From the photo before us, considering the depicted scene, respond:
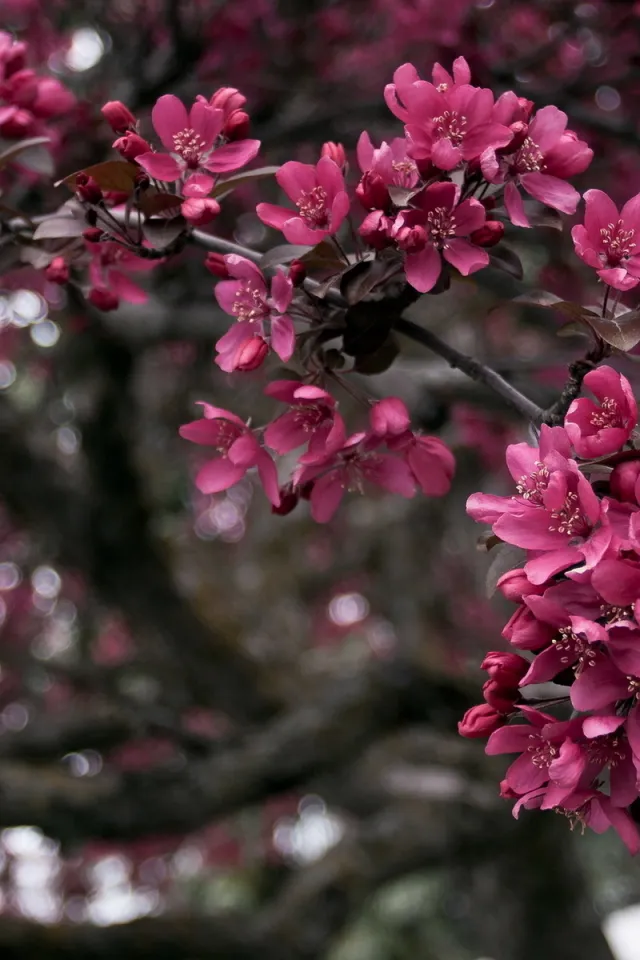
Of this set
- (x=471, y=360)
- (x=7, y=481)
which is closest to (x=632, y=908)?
(x=7, y=481)

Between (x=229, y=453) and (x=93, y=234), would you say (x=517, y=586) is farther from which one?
(x=93, y=234)

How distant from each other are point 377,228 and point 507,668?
18.0 inches

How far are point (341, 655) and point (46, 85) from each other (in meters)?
5.10

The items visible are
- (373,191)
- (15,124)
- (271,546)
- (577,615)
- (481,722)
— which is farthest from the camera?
(271,546)

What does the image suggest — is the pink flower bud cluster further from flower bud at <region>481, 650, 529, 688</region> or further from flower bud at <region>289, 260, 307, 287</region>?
flower bud at <region>481, 650, 529, 688</region>

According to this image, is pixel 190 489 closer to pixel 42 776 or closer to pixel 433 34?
pixel 42 776

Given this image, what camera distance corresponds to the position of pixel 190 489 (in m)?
6.09

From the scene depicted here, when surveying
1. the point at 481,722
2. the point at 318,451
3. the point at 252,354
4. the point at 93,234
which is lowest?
the point at 481,722

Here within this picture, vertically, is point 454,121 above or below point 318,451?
above

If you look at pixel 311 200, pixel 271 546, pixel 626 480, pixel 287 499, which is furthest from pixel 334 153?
pixel 271 546

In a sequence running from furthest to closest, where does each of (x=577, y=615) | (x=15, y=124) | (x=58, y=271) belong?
(x=15, y=124), (x=58, y=271), (x=577, y=615)

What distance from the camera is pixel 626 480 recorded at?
83 cm

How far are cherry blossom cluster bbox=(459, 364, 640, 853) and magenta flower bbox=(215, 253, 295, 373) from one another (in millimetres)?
288

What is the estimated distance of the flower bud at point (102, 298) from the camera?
1.32 meters
